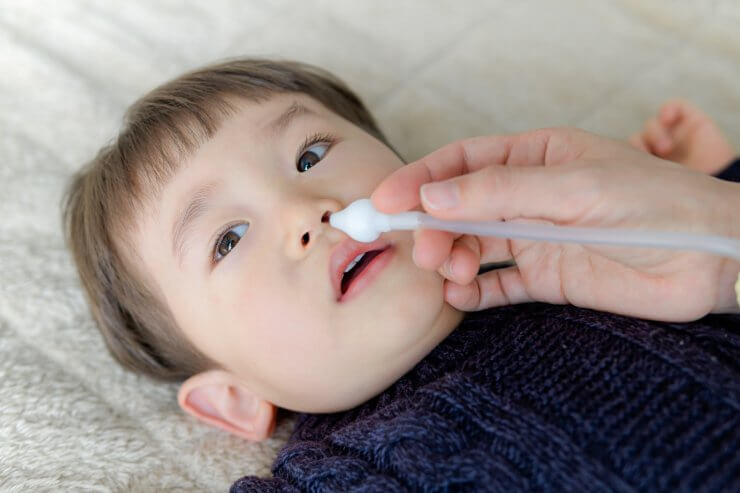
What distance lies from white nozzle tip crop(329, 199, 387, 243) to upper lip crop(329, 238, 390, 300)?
2cm

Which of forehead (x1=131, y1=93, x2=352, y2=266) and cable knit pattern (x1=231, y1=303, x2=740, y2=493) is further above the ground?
forehead (x1=131, y1=93, x2=352, y2=266)

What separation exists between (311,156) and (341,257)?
21cm

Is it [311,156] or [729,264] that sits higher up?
[311,156]

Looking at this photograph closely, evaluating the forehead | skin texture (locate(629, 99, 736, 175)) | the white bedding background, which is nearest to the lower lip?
the forehead

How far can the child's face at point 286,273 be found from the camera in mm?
912

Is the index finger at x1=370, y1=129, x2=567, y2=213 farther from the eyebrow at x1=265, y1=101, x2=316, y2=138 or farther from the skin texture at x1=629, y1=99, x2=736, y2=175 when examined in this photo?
the skin texture at x1=629, y1=99, x2=736, y2=175

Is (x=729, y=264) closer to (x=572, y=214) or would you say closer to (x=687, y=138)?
(x=572, y=214)

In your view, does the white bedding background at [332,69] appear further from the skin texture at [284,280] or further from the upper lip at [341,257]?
the upper lip at [341,257]

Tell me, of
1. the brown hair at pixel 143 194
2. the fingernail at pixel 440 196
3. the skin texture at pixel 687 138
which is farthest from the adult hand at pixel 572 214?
the skin texture at pixel 687 138

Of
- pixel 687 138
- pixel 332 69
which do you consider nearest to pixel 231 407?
pixel 332 69

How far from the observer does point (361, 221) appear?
0.86 m

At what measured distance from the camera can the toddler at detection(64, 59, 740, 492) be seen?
32.0 inches

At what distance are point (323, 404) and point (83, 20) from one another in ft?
3.54

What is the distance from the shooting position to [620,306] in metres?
0.94
